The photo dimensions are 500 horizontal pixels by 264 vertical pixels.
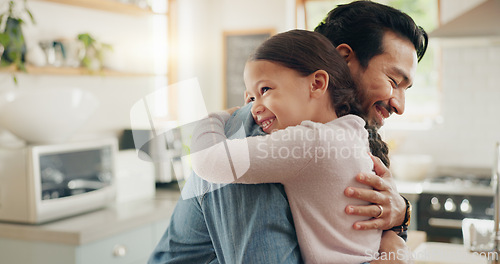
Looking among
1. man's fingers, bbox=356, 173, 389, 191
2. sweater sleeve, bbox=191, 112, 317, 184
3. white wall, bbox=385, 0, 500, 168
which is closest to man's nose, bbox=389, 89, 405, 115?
man's fingers, bbox=356, 173, 389, 191

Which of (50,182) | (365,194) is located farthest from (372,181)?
(50,182)

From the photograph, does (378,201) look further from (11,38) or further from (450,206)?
(450,206)

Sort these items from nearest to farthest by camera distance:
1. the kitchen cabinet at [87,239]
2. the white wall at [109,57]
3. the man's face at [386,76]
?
the man's face at [386,76] < the kitchen cabinet at [87,239] < the white wall at [109,57]

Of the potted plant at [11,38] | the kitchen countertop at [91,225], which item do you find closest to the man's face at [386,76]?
the kitchen countertop at [91,225]

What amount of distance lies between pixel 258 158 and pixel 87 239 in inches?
69.6

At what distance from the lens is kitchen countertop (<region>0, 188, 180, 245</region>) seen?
7.97 ft

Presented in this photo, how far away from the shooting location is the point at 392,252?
1074 mm

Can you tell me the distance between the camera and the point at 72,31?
3.38 metres

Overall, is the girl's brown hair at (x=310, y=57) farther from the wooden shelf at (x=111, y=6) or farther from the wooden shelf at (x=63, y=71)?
the wooden shelf at (x=111, y=6)

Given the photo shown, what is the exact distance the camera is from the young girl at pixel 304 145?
90 centimetres

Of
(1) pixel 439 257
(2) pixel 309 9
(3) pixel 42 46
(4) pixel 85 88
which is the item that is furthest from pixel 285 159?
(2) pixel 309 9

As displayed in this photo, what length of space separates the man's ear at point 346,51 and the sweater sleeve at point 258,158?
1.00 ft

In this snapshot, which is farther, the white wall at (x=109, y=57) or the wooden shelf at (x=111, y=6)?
the wooden shelf at (x=111, y=6)

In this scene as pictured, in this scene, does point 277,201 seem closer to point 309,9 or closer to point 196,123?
point 196,123
